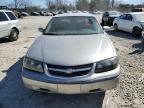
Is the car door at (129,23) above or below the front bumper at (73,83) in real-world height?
below

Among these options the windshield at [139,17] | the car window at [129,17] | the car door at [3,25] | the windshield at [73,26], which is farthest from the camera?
the car window at [129,17]

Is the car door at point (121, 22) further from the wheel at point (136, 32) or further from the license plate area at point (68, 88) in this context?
the license plate area at point (68, 88)

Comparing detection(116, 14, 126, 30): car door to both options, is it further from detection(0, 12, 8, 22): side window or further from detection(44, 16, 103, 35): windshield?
detection(44, 16, 103, 35): windshield

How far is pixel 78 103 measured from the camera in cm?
467

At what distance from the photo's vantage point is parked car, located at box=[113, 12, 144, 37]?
46.8ft

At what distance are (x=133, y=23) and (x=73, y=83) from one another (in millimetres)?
11553

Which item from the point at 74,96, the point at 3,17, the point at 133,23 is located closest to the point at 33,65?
the point at 74,96

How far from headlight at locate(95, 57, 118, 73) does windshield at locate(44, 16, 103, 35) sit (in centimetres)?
157

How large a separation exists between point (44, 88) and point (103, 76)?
1042mm

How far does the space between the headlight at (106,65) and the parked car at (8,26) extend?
842cm

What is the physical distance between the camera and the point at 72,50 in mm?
4590

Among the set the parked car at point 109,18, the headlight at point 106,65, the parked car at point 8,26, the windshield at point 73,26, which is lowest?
the parked car at point 109,18

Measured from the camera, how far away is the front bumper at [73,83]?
13.4ft

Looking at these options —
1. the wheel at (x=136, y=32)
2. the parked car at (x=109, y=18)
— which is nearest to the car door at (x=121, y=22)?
the wheel at (x=136, y=32)
